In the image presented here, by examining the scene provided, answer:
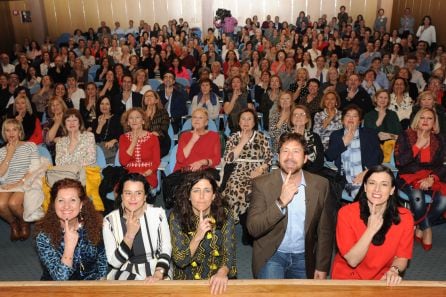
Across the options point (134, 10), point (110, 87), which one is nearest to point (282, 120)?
point (110, 87)

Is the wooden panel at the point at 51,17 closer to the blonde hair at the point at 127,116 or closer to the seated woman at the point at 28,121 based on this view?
the seated woman at the point at 28,121

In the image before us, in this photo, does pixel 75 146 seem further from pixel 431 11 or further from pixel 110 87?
pixel 431 11

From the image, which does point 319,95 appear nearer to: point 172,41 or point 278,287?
point 278,287

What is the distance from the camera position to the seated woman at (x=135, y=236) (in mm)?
2438

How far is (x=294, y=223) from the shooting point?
245 centimetres

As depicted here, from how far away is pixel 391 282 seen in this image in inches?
77.5

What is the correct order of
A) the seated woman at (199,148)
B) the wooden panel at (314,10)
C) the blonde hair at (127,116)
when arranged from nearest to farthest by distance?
the seated woman at (199,148)
the blonde hair at (127,116)
the wooden panel at (314,10)

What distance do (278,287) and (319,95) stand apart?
13.7 ft

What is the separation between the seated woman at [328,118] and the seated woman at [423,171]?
35.8 inches

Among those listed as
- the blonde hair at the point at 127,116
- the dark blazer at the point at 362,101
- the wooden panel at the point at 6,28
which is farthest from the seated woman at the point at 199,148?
the wooden panel at the point at 6,28

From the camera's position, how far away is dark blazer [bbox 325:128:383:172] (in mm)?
3895

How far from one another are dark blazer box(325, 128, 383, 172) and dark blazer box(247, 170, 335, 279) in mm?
1555

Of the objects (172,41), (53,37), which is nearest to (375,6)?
(172,41)

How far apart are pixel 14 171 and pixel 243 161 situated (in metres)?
2.22
